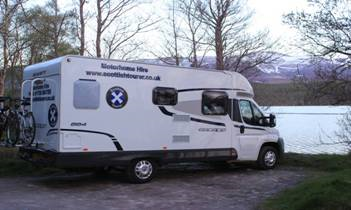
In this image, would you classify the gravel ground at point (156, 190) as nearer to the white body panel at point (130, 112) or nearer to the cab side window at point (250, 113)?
the white body panel at point (130, 112)

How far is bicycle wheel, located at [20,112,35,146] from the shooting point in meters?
10.8

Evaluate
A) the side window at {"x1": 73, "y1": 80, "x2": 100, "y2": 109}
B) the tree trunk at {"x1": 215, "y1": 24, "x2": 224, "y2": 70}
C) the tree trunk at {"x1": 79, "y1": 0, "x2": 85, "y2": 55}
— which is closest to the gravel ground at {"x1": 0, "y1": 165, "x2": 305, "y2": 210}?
the side window at {"x1": 73, "y1": 80, "x2": 100, "y2": 109}

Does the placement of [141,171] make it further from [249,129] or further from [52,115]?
A: [249,129]

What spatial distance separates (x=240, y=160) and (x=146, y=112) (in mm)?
3219

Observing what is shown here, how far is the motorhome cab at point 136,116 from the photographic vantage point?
33.7ft

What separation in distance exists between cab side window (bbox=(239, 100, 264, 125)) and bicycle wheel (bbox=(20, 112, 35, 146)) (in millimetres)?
5254

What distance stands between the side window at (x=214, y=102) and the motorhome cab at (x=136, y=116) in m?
0.02

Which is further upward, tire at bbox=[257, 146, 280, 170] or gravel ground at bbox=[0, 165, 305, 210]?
tire at bbox=[257, 146, 280, 170]

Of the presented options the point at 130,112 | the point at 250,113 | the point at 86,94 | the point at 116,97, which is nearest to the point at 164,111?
the point at 130,112

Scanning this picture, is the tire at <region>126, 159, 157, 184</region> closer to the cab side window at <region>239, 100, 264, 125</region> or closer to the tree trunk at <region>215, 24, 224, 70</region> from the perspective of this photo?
the cab side window at <region>239, 100, 264, 125</region>

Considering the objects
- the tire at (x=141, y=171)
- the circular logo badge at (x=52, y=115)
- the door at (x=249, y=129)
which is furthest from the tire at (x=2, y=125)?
the door at (x=249, y=129)

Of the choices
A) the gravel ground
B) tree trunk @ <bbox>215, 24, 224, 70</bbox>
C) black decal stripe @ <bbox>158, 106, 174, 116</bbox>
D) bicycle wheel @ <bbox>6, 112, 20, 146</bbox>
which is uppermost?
tree trunk @ <bbox>215, 24, 224, 70</bbox>

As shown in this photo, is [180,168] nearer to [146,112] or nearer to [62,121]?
[146,112]

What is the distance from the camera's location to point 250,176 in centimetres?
1262
